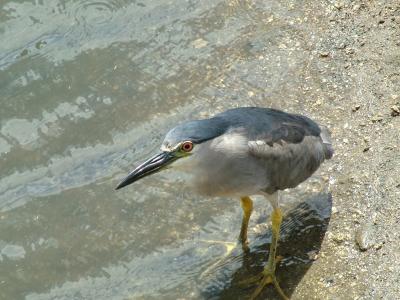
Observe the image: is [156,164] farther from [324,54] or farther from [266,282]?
[324,54]

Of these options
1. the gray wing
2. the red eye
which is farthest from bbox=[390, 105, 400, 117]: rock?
the red eye

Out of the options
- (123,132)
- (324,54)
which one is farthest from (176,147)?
(324,54)

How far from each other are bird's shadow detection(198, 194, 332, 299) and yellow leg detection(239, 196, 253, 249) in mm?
89

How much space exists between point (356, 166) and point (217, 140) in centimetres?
146

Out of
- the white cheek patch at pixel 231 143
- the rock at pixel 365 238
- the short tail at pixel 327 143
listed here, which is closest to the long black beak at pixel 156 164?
the white cheek patch at pixel 231 143

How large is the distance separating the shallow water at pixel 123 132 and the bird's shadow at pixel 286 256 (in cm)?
1

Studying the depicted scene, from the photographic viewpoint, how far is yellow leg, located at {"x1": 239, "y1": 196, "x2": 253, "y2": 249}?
5785 mm

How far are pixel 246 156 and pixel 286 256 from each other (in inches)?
38.2

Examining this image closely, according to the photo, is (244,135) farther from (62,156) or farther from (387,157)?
(62,156)

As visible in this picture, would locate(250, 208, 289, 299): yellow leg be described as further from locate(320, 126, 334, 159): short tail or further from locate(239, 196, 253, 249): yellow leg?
locate(320, 126, 334, 159): short tail

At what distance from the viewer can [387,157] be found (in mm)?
5996

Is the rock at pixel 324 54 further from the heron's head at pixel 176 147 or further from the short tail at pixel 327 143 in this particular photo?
the heron's head at pixel 176 147

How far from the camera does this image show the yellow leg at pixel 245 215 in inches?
228

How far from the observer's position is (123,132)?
673cm
